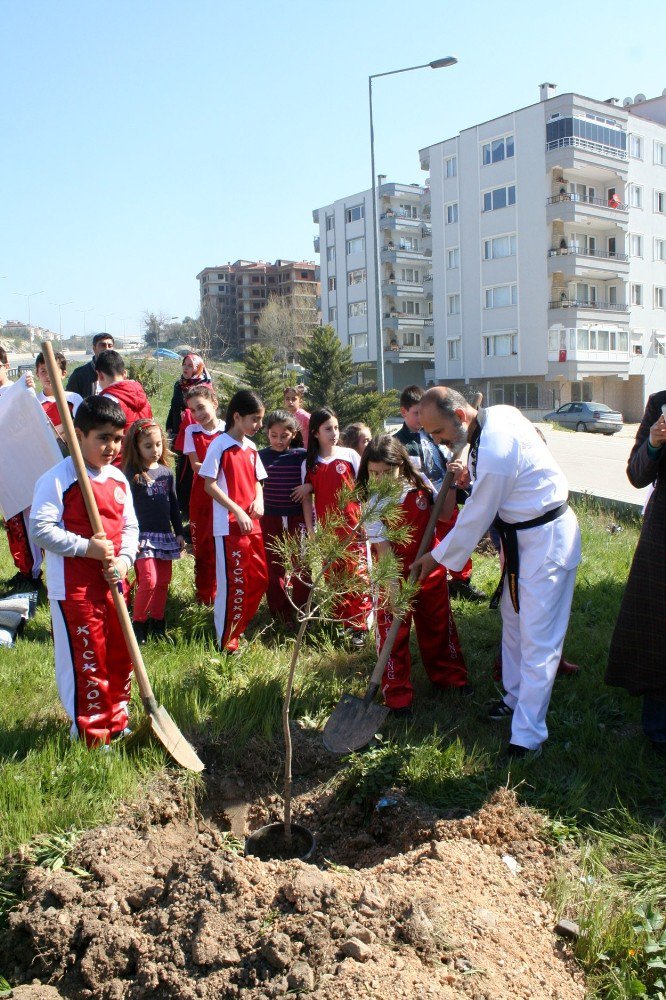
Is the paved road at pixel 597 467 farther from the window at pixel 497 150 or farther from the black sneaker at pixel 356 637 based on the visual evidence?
the window at pixel 497 150

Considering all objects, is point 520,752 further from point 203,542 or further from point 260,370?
point 260,370

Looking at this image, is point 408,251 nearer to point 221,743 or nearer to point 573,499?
point 573,499

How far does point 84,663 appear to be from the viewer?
401 centimetres

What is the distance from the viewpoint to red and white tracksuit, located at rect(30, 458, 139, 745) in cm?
397

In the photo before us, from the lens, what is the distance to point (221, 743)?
170 inches

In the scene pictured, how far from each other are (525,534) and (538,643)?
0.56m

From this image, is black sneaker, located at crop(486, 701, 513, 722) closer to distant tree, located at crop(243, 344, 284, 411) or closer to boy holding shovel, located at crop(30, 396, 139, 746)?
boy holding shovel, located at crop(30, 396, 139, 746)

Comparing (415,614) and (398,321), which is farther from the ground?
(398,321)

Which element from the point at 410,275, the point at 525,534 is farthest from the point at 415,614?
the point at 410,275

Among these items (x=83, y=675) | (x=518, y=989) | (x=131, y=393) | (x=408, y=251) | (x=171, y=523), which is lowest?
(x=518, y=989)

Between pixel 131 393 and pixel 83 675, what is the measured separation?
2.96 metres

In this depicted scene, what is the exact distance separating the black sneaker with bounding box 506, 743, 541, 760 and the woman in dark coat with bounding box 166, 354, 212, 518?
4158 mm

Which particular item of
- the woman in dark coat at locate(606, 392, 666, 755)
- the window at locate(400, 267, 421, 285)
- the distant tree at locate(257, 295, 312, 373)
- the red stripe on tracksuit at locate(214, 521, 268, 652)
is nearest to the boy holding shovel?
the red stripe on tracksuit at locate(214, 521, 268, 652)

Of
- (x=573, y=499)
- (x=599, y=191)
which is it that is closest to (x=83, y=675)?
(x=573, y=499)
